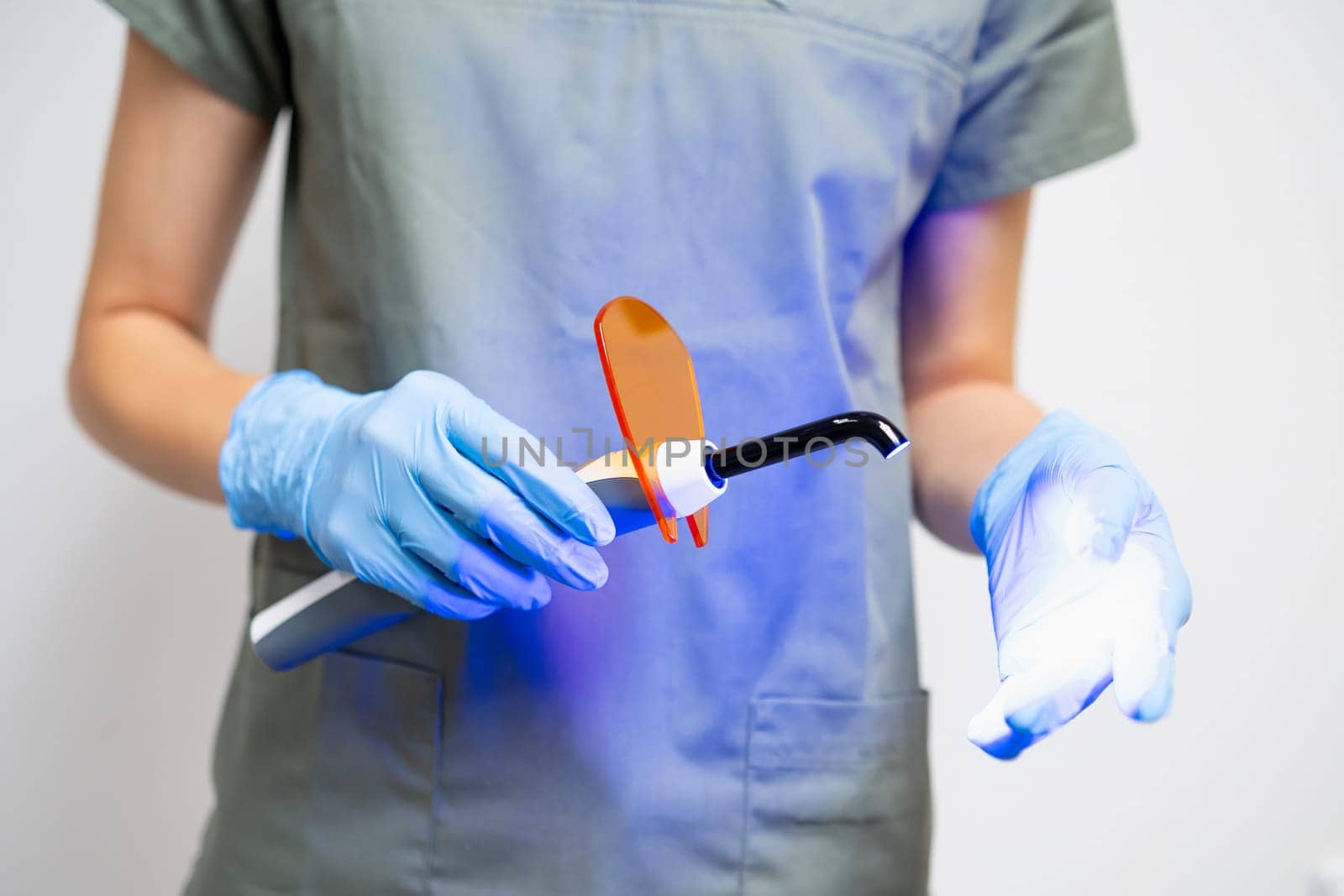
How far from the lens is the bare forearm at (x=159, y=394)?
646 mm

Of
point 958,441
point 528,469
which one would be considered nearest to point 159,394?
point 528,469

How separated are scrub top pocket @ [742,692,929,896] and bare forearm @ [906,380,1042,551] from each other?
5.7 inches

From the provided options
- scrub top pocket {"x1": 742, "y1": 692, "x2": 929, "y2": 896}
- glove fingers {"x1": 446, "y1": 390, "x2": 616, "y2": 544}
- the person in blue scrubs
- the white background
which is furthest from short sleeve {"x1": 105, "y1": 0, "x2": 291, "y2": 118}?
scrub top pocket {"x1": 742, "y1": 692, "x2": 929, "y2": 896}

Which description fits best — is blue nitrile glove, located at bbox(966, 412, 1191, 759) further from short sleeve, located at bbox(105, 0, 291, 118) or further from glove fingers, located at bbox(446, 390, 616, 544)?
short sleeve, located at bbox(105, 0, 291, 118)

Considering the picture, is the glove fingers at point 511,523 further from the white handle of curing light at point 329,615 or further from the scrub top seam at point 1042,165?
the scrub top seam at point 1042,165

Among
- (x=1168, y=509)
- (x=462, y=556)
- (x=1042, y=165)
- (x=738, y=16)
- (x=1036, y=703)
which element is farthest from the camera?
(x=1168, y=509)

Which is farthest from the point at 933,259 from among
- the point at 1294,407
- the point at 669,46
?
the point at 1294,407

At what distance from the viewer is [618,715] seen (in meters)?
0.61

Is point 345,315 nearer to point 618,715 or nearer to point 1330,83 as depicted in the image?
point 618,715

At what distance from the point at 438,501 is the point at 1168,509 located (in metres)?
0.83

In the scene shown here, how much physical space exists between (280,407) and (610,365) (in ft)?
0.81

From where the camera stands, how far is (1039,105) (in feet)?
2.44

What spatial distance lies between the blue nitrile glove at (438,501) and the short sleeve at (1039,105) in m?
0.42

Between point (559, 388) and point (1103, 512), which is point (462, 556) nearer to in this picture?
point (559, 388)
